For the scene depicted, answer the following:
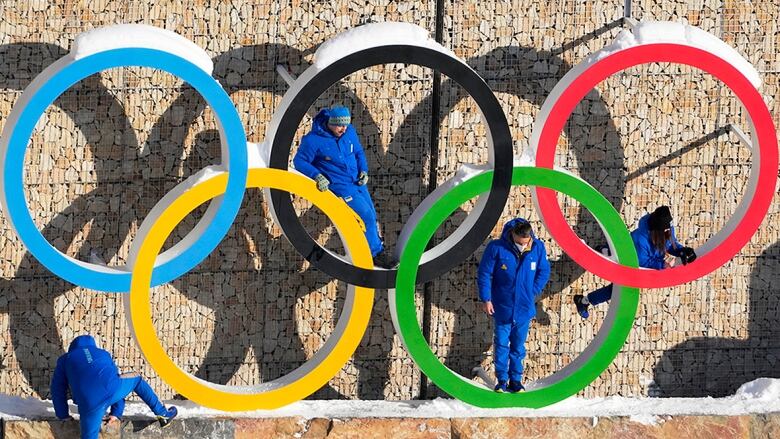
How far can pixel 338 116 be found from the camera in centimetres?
1244

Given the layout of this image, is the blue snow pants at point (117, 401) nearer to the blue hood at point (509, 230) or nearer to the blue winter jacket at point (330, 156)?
the blue winter jacket at point (330, 156)

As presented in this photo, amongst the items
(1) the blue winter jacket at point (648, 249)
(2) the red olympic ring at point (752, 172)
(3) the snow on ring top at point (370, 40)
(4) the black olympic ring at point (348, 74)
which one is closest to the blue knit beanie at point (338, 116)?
(4) the black olympic ring at point (348, 74)

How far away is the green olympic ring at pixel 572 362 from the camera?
41.4ft

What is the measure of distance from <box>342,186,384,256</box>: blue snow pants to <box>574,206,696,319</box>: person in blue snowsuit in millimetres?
2342

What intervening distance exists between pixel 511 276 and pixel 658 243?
1.50 metres

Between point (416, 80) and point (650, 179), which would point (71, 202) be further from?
point (650, 179)

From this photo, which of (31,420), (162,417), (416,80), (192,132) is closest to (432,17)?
(416,80)

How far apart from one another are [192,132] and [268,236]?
131 cm

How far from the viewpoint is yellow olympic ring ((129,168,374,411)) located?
12.2 metres

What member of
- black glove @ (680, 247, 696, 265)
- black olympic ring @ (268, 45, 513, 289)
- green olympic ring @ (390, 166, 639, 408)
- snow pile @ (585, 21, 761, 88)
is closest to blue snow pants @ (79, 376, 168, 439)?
black olympic ring @ (268, 45, 513, 289)

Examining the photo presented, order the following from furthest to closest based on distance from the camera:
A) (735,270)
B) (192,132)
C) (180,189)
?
(735,270) < (192,132) < (180,189)

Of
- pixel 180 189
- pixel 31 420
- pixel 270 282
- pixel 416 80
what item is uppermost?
pixel 416 80

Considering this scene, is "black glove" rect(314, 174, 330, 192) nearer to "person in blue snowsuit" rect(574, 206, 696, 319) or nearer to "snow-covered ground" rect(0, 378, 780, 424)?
"snow-covered ground" rect(0, 378, 780, 424)

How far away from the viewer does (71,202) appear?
13.4 metres
